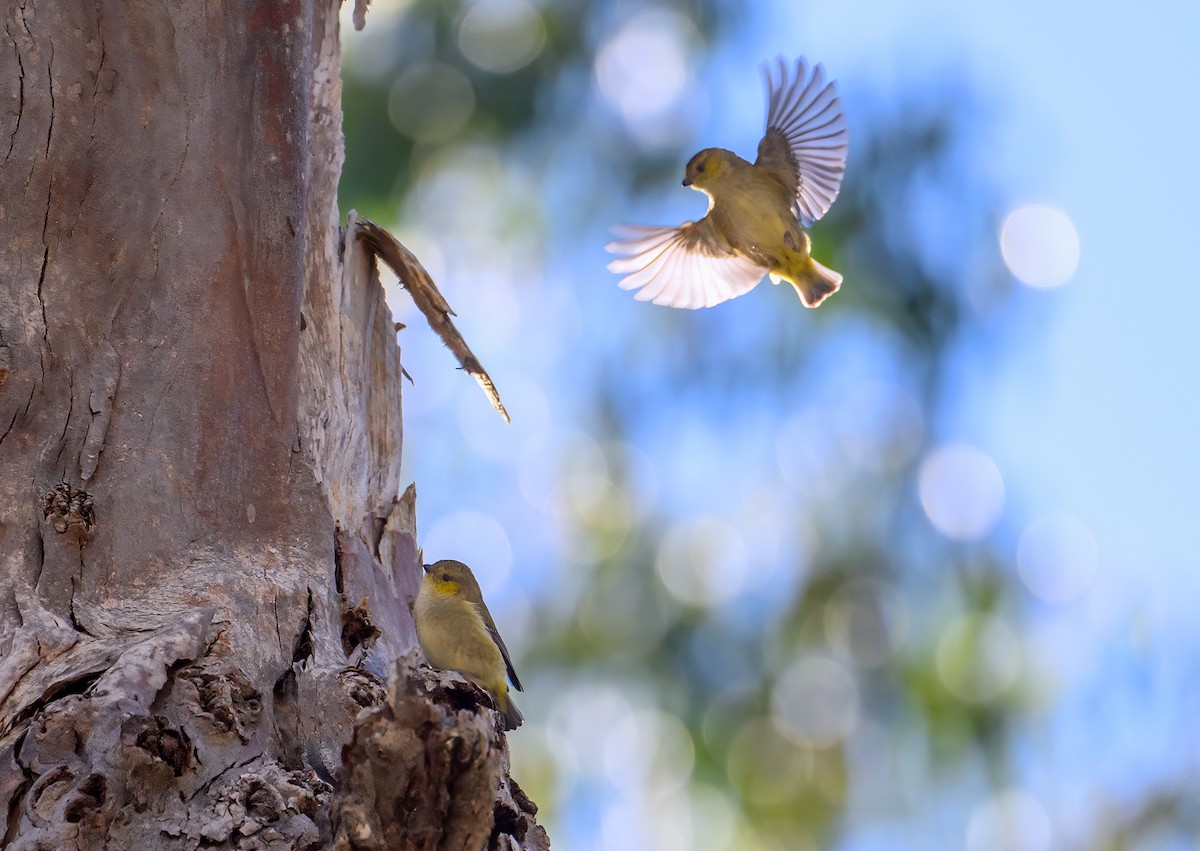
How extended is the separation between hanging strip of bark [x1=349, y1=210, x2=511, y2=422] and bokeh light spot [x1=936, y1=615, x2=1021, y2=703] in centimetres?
461

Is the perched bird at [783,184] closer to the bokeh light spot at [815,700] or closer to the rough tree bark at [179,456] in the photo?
the rough tree bark at [179,456]

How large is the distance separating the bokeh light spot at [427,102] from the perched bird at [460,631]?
427cm

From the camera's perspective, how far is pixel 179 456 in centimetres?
237

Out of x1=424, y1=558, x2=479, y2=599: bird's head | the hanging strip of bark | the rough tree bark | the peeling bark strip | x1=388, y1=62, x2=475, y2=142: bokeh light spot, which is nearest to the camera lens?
the peeling bark strip

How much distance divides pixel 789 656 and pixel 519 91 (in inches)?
139

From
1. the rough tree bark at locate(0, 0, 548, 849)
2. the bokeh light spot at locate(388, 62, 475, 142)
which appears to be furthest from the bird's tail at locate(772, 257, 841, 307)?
the bokeh light spot at locate(388, 62, 475, 142)

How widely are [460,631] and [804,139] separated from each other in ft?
7.94

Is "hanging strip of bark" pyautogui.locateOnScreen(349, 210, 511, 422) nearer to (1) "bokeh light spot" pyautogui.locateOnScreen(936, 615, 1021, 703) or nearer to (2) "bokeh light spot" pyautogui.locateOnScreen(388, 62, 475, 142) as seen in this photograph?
(2) "bokeh light spot" pyautogui.locateOnScreen(388, 62, 475, 142)

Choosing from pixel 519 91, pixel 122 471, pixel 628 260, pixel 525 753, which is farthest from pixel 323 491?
pixel 519 91

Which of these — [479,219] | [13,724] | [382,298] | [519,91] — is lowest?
[13,724]

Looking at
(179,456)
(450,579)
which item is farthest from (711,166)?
(179,456)

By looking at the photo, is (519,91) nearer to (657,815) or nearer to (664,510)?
(664,510)

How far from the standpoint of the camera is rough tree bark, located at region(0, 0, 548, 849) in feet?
6.46

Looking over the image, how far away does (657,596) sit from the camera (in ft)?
24.3
